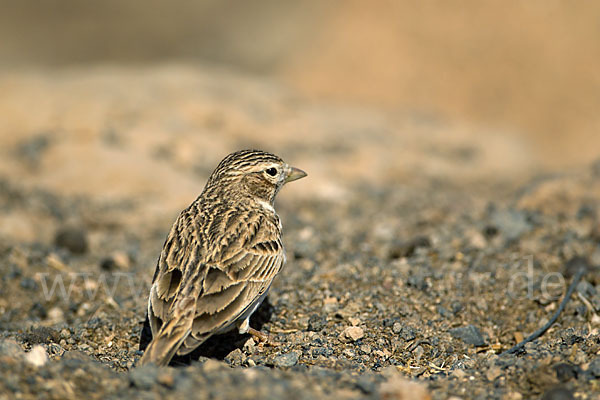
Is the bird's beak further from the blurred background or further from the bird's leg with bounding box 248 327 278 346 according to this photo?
the blurred background

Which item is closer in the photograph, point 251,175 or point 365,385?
point 365,385

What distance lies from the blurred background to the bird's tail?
55.3 feet

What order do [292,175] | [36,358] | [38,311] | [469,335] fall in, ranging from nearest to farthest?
[36,358] → [469,335] → [292,175] → [38,311]

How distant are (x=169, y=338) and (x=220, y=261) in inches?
35.5

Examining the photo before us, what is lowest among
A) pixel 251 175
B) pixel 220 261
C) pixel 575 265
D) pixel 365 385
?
pixel 365 385

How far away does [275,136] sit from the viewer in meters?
17.2

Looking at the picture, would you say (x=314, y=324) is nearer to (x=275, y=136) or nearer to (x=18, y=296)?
(x=18, y=296)

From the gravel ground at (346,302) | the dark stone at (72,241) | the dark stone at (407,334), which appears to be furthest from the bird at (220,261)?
the dark stone at (72,241)

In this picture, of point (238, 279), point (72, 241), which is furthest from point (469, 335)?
point (72, 241)

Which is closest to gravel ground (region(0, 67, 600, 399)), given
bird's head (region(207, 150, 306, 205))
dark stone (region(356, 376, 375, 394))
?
dark stone (region(356, 376, 375, 394))

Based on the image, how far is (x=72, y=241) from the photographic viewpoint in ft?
33.3

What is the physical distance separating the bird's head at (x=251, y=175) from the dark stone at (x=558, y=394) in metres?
3.33

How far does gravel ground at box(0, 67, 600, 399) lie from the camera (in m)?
4.77

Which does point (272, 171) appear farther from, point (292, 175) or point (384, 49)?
point (384, 49)
